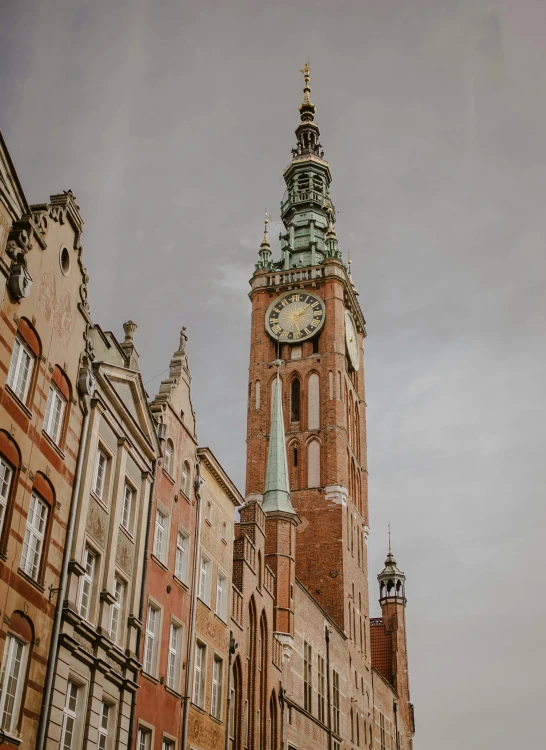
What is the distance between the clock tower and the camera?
57.6 meters

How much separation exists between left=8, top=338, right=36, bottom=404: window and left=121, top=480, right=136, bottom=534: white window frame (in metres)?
5.43

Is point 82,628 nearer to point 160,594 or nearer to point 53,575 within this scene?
point 53,575

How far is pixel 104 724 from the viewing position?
21.4 m

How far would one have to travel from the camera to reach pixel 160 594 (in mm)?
25250

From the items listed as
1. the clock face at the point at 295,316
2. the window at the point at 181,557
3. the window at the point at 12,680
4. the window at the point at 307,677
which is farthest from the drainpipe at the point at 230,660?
the clock face at the point at 295,316

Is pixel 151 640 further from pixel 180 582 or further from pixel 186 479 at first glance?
pixel 186 479

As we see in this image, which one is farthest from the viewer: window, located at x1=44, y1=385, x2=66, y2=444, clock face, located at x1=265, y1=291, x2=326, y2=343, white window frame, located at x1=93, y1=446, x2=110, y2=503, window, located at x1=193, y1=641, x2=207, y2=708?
clock face, located at x1=265, y1=291, x2=326, y2=343

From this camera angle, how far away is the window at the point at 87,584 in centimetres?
2095

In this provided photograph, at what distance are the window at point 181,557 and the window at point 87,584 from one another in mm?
5327

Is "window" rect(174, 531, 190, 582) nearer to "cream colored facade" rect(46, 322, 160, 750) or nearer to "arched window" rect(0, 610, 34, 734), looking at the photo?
"cream colored facade" rect(46, 322, 160, 750)

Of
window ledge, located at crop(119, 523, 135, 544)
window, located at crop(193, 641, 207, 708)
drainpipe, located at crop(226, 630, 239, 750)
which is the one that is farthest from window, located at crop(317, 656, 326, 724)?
window ledge, located at crop(119, 523, 135, 544)

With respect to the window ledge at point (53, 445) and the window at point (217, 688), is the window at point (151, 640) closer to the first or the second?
the window at point (217, 688)

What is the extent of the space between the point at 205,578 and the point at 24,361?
1233 cm

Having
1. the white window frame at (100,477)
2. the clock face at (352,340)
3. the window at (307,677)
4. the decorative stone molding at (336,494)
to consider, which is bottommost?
the white window frame at (100,477)
